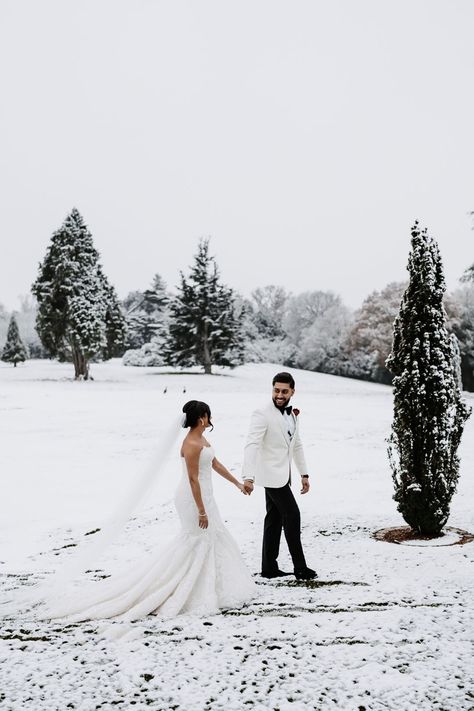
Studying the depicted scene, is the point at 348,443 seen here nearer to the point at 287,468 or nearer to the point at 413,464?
the point at 413,464

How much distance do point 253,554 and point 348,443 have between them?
1099 cm

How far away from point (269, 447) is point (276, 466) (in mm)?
215

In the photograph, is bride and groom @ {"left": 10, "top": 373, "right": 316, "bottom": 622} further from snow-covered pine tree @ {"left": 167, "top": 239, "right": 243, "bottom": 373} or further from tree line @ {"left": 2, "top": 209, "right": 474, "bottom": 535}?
snow-covered pine tree @ {"left": 167, "top": 239, "right": 243, "bottom": 373}

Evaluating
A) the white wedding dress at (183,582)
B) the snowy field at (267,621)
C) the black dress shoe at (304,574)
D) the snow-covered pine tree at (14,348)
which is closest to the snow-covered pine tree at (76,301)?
the snow-covered pine tree at (14,348)

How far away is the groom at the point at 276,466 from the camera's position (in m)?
6.39

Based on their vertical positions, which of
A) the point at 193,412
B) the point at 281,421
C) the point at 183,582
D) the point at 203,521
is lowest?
the point at 183,582

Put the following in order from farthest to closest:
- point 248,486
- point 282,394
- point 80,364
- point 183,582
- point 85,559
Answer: point 80,364, point 282,394, point 248,486, point 85,559, point 183,582

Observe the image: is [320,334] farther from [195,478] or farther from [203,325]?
[195,478]

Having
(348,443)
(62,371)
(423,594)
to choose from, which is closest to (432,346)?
(423,594)

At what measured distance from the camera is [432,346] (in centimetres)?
819

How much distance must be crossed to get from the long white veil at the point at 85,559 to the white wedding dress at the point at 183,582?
136mm

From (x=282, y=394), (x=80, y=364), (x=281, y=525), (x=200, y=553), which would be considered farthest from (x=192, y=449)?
(x=80, y=364)

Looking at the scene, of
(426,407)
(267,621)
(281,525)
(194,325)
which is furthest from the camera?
(194,325)

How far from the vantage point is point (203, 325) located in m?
47.8
